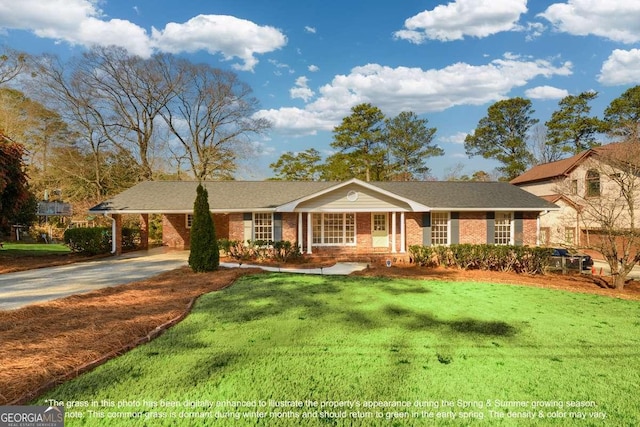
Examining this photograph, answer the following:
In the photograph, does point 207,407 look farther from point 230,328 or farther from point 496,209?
point 496,209

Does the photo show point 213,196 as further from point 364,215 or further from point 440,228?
point 440,228

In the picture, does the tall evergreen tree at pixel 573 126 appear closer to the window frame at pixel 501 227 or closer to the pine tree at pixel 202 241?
the window frame at pixel 501 227

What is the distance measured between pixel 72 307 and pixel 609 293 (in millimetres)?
13897

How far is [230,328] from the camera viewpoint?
5.56m

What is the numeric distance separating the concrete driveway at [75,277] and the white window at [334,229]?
21.3 feet

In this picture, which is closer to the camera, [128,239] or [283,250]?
[283,250]

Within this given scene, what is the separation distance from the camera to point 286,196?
18.1 m

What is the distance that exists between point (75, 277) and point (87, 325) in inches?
259

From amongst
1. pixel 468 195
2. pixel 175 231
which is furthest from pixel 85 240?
pixel 468 195

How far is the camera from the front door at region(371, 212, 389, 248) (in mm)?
17516

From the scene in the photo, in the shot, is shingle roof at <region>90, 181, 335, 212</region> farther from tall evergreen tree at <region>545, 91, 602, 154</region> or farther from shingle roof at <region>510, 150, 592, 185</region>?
tall evergreen tree at <region>545, 91, 602, 154</region>

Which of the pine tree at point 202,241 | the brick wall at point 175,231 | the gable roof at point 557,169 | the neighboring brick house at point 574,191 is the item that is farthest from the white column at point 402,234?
the gable roof at point 557,169

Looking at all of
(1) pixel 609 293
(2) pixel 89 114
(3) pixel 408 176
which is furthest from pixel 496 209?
(2) pixel 89 114

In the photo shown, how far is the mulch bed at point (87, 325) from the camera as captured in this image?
386cm
